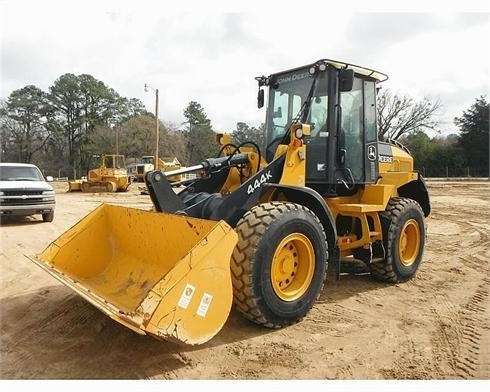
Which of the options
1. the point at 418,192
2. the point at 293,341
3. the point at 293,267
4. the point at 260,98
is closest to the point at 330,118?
the point at 260,98

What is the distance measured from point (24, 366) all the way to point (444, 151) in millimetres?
47296

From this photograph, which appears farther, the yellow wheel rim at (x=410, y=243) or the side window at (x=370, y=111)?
the yellow wheel rim at (x=410, y=243)

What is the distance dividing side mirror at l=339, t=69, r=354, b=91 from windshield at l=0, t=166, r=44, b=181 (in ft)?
31.5

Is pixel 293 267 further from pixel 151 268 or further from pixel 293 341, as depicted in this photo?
pixel 151 268

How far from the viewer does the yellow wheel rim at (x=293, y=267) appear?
4.05 m

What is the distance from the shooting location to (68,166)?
163 feet

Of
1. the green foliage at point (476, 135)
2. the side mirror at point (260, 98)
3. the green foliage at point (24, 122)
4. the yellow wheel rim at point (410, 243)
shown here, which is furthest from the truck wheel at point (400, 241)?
the green foliage at point (24, 122)

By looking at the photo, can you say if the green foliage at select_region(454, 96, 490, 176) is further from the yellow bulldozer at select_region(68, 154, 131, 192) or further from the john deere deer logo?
the john deere deer logo

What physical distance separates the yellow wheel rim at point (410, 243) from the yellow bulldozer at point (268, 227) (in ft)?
0.05

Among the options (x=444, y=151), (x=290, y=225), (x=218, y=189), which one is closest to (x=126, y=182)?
(x=218, y=189)

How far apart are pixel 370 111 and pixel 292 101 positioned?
1.07 metres

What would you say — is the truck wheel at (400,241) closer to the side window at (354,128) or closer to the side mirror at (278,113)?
the side window at (354,128)

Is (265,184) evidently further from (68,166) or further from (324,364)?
(68,166)

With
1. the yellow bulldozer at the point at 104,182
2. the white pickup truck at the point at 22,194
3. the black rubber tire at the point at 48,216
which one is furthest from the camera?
the yellow bulldozer at the point at 104,182
